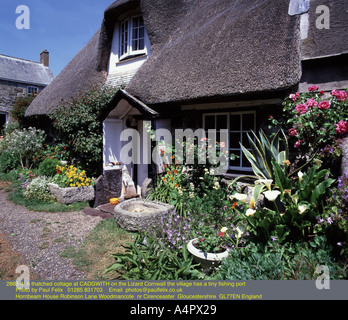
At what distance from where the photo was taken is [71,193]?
600 cm

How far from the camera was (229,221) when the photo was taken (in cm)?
353

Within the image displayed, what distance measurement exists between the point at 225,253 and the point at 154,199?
2.37m

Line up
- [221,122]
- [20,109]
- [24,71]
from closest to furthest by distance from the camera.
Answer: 1. [221,122]
2. [20,109]
3. [24,71]

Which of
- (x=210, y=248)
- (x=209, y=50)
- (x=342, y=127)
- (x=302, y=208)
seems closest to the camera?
(x=302, y=208)

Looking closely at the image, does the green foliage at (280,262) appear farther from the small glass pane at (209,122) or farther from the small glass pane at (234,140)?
the small glass pane at (209,122)

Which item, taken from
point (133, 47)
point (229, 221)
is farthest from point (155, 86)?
point (229, 221)

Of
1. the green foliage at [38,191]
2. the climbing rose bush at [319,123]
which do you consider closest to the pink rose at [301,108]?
the climbing rose bush at [319,123]

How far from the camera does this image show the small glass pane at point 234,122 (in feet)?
17.3

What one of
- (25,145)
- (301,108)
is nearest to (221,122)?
(301,108)

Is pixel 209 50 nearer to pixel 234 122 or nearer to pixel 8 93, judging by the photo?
pixel 234 122

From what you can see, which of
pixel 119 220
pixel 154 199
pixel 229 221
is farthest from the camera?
pixel 154 199

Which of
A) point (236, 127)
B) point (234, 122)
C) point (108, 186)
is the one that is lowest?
point (108, 186)

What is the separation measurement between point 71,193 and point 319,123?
5.49 metres
